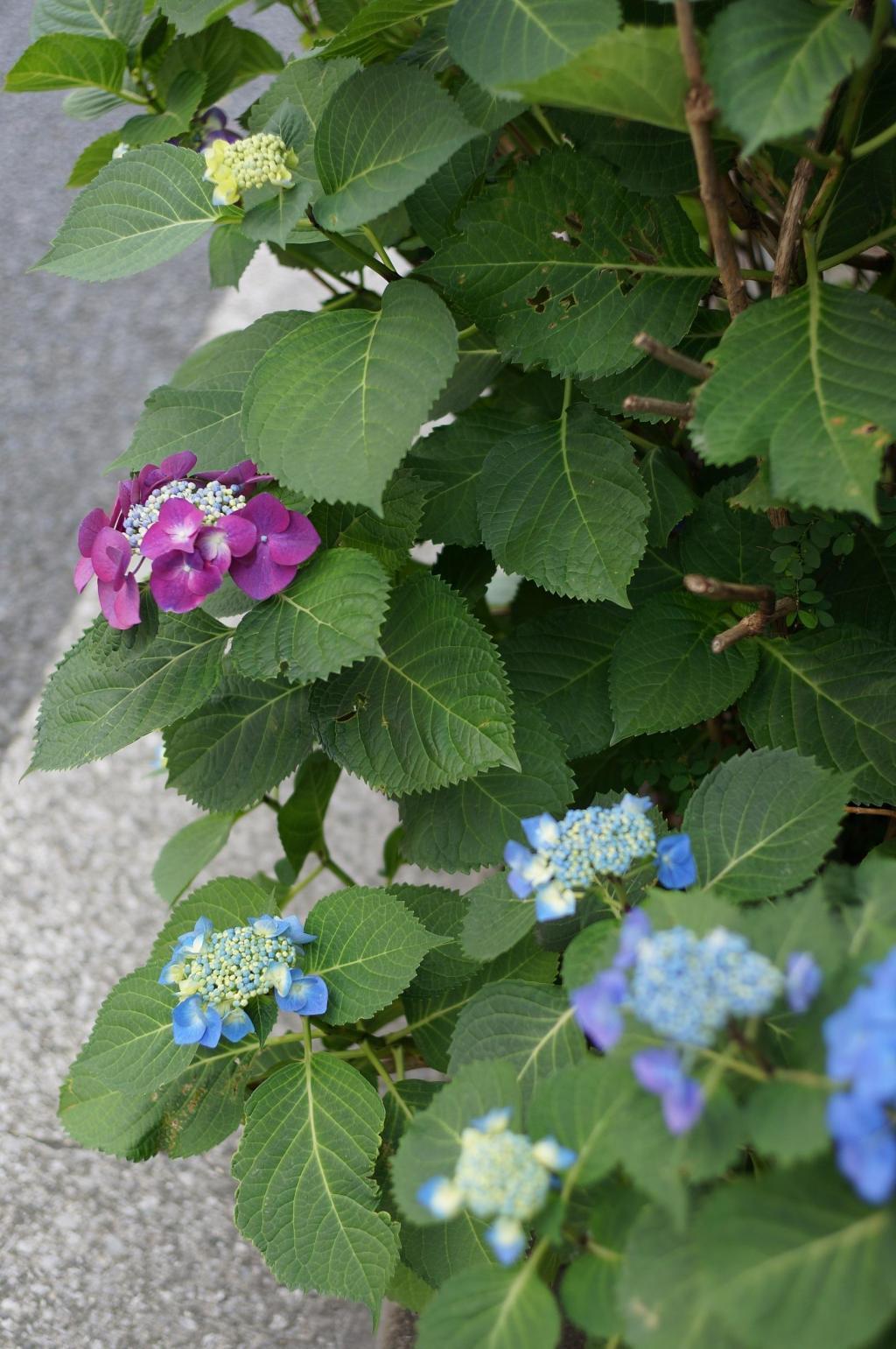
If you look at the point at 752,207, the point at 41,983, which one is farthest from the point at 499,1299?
the point at 41,983

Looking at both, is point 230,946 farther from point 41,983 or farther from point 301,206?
point 41,983

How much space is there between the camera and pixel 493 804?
0.85m

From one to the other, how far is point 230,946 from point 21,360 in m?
1.40

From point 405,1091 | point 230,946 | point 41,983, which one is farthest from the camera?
point 41,983

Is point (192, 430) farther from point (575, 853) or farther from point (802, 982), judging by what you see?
point (802, 982)

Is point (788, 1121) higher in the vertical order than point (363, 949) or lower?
higher

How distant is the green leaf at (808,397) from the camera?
597 millimetres

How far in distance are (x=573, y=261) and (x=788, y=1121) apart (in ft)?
1.91

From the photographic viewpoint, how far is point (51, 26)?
102 centimetres

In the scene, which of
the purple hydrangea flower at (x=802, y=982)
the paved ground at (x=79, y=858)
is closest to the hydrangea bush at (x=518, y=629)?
the purple hydrangea flower at (x=802, y=982)

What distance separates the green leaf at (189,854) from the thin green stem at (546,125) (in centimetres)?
61

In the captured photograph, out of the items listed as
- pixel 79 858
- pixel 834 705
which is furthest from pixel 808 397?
pixel 79 858

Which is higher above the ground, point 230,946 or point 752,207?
point 752,207

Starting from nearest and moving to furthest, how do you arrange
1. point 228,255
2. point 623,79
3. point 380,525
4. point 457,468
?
point 623,79 → point 380,525 → point 457,468 → point 228,255
